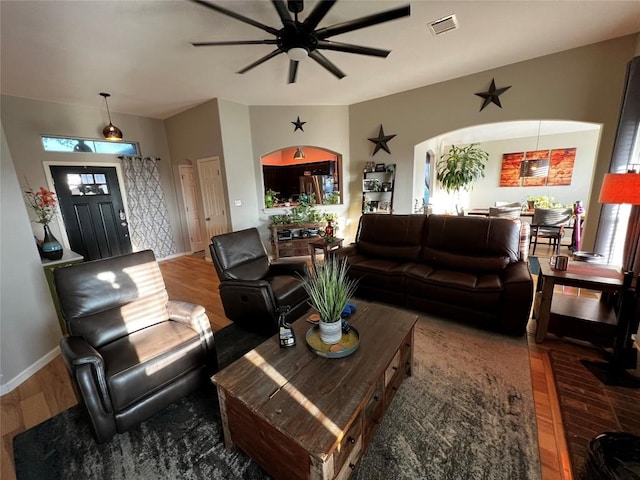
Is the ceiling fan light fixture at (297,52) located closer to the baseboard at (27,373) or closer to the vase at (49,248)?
the vase at (49,248)

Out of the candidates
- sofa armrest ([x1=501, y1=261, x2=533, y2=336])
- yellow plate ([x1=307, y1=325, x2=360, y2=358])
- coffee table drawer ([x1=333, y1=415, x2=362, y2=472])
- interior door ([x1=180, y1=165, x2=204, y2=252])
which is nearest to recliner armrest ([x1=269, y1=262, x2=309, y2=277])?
yellow plate ([x1=307, y1=325, x2=360, y2=358])

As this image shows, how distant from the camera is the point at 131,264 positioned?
2070mm

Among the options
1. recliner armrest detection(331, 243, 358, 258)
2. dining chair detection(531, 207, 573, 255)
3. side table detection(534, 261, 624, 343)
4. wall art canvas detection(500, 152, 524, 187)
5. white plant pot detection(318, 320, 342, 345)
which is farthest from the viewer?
wall art canvas detection(500, 152, 524, 187)

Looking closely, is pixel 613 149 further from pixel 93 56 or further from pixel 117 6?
pixel 93 56

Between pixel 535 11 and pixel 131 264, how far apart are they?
4245 mm

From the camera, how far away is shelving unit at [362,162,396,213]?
5008 millimetres

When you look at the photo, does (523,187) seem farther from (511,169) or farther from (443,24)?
(443,24)

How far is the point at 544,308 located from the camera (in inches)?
88.7

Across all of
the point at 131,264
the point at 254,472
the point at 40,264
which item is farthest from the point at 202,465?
the point at 40,264

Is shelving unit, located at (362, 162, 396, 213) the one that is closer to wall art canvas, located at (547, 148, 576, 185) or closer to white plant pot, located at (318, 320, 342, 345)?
white plant pot, located at (318, 320, 342, 345)

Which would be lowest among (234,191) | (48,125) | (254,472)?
(254,472)

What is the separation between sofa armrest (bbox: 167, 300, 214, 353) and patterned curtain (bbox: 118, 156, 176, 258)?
4.22m

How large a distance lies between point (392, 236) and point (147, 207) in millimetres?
5001

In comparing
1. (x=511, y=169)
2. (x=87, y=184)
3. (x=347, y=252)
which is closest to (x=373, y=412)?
(x=347, y=252)
